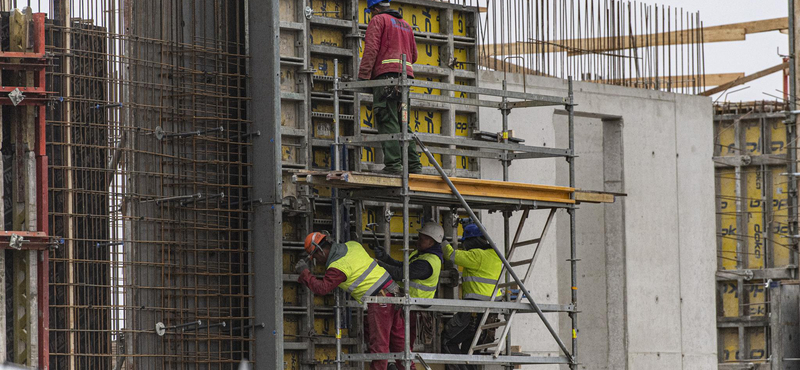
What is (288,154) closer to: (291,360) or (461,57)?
(291,360)

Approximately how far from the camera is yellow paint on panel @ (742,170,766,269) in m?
22.1

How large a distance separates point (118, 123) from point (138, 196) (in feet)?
2.66

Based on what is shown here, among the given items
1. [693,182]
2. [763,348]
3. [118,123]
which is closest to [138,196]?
[118,123]

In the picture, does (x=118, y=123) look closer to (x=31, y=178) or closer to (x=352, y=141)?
(x=31, y=178)

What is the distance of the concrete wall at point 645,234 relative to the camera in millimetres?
18328

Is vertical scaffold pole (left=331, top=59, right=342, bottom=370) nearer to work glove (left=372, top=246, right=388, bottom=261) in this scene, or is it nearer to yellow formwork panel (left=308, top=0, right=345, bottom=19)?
work glove (left=372, top=246, right=388, bottom=261)

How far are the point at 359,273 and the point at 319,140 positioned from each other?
1862 millimetres

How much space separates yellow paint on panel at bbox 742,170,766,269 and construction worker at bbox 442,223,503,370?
28.6 ft

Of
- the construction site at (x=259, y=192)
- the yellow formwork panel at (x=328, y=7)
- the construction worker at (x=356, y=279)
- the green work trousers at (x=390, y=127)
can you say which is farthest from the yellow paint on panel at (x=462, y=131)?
the construction worker at (x=356, y=279)

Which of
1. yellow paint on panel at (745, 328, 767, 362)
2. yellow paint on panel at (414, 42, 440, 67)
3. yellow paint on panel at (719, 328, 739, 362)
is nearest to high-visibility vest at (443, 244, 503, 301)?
yellow paint on panel at (414, 42, 440, 67)

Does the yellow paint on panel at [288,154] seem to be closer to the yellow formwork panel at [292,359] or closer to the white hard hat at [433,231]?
the white hard hat at [433,231]

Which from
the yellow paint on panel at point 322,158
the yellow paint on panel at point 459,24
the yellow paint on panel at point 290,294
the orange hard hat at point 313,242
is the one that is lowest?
the yellow paint on panel at point 290,294

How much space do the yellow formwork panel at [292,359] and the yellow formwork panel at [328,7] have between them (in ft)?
12.7

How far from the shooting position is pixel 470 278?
48.5ft
